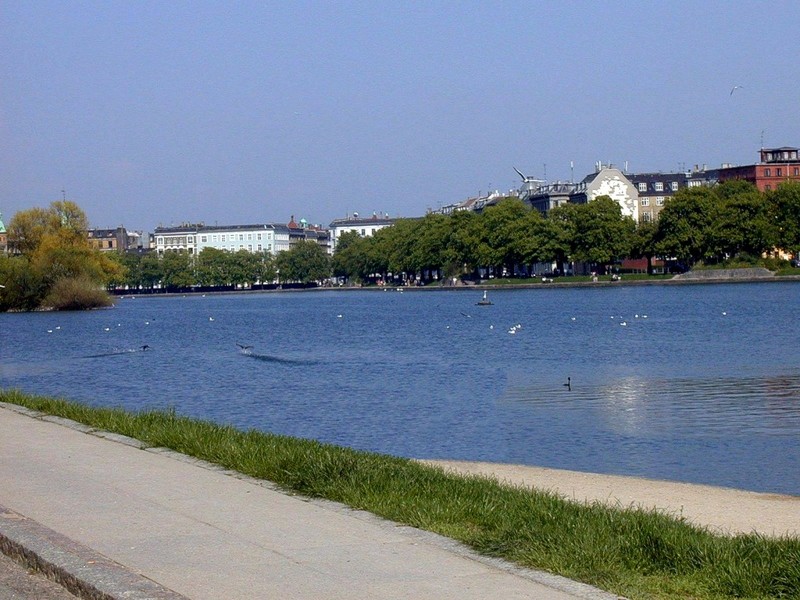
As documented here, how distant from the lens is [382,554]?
8.88 m

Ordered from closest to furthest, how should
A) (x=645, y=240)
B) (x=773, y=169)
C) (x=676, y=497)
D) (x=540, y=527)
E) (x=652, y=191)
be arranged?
(x=540, y=527), (x=676, y=497), (x=645, y=240), (x=773, y=169), (x=652, y=191)

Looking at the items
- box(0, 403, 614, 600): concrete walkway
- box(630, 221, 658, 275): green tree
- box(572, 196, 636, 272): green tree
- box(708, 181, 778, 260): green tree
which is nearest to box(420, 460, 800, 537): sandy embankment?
box(0, 403, 614, 600): concrete walkway

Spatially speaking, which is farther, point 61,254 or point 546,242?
point 546,242

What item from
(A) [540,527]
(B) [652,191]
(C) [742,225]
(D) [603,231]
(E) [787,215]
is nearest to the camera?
(A) [540,527]

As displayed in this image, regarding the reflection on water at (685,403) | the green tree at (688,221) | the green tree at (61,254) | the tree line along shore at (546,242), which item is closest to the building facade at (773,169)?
the tree line along shore at (546,242)

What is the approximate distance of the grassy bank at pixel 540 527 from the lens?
322 inches

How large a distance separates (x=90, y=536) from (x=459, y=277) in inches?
7106

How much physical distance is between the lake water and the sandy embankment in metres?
1.30

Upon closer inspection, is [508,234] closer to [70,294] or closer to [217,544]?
[70,294]

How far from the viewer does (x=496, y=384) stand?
3703cm

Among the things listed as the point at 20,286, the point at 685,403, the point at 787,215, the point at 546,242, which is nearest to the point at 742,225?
the point at 787,215

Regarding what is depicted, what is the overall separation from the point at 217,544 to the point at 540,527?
2.68 metres

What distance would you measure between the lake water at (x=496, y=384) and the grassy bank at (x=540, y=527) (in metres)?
8.02

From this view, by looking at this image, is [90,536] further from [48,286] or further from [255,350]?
[48,286]
